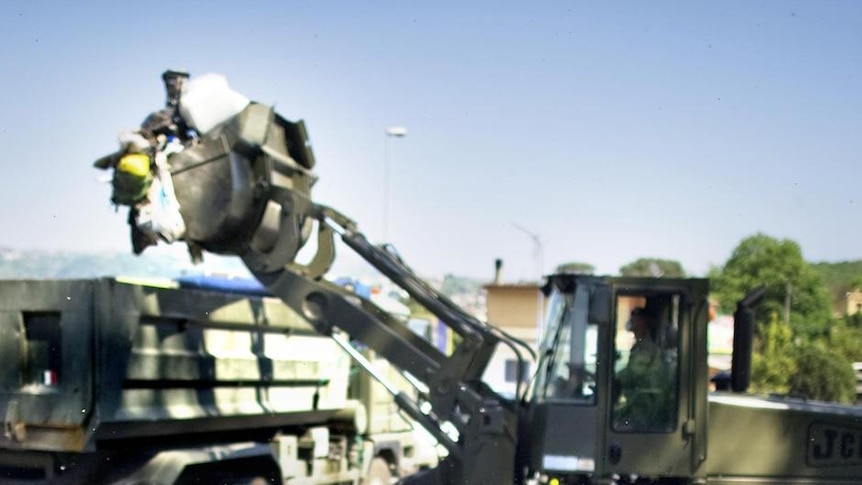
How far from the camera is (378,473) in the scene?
11133 mm

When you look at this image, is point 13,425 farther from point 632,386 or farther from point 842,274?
point 842,274

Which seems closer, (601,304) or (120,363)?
(601,304)

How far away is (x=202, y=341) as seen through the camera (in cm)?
807

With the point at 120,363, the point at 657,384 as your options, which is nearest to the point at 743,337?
the point at 657,384

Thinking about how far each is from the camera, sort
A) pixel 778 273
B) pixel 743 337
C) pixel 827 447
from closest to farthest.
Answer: pixel 743 337, pixel 827 447, pixel 778 273

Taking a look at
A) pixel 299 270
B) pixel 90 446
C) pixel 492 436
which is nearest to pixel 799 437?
pixel 492 436

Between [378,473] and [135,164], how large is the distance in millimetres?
5057

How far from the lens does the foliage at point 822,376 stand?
51.3 feet

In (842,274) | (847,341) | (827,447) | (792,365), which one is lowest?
(792,365)

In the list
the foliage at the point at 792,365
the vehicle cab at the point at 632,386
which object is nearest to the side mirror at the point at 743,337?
the vehicle cab at the point at 632,386

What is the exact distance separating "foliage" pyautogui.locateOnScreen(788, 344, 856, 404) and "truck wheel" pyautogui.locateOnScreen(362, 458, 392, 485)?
6545 millimetres

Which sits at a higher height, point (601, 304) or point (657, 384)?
point (601, 304)

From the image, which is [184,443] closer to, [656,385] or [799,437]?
[656,385]

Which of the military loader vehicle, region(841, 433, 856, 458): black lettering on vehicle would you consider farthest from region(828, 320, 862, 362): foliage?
the military loader vehicle
